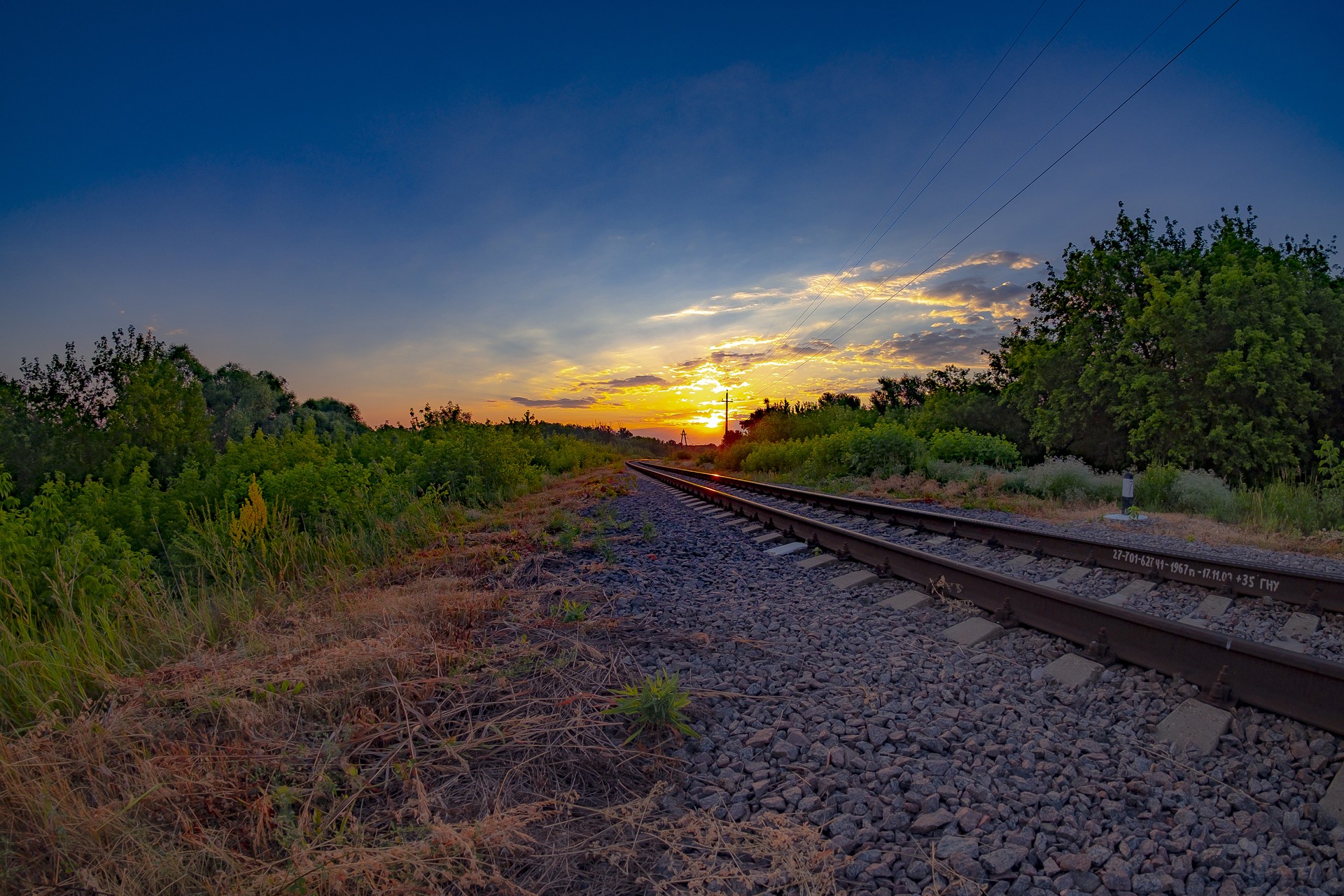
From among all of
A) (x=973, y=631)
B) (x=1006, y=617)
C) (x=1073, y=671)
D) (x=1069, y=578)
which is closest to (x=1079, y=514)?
(x=1069, y=578)

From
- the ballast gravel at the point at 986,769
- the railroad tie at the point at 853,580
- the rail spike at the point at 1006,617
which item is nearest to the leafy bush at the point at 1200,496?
the railroad tie at the point at 853,580

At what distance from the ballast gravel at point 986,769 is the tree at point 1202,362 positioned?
47.0ft

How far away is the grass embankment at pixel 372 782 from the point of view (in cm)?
198

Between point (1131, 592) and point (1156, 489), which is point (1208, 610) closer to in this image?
point (1131, 592)

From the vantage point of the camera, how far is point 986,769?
2639mm

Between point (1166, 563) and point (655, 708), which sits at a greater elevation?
point (655, 708)

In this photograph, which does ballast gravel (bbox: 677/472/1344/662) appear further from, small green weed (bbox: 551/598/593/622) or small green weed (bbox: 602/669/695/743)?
small green weed (bbox: 551/598/593/622)

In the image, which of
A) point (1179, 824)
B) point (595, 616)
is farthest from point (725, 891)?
point (595, 616)

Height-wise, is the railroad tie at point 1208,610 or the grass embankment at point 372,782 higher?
the grass embankment at point 372,782

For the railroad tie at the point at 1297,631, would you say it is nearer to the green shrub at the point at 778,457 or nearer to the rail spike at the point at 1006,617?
the rail spike at the point at 1006,617

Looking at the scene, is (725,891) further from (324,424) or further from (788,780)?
(324,424)

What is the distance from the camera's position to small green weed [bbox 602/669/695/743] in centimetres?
287

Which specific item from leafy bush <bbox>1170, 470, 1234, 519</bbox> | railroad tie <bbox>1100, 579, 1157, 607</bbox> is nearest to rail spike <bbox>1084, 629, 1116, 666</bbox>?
railroad tie <bbox>1100, 579, 1157, 607</bbox>

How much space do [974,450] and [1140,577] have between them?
40.5ft
